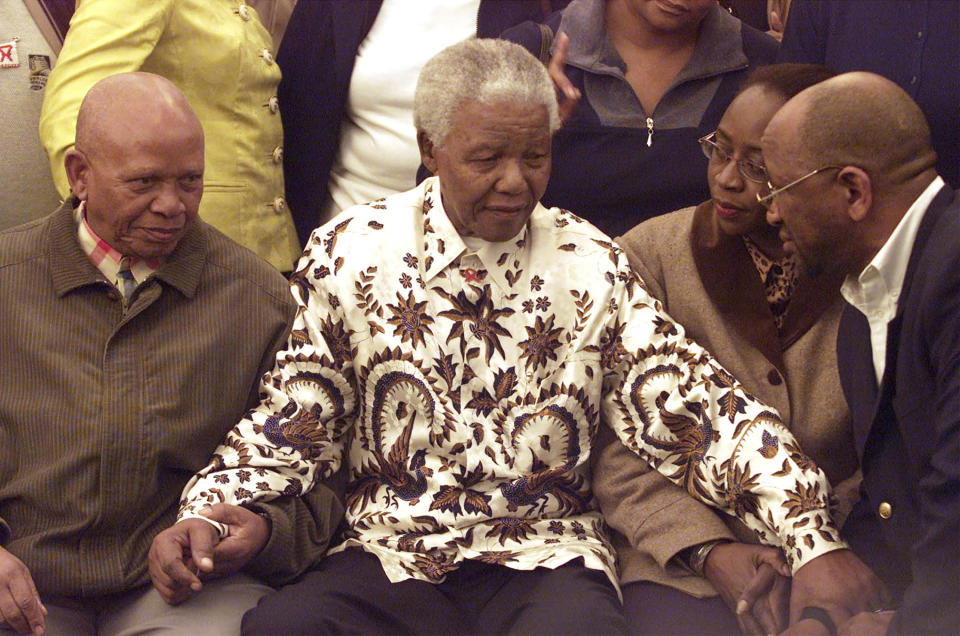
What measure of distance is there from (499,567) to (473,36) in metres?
1.64

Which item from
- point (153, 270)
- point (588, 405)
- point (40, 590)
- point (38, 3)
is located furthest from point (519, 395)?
point (38, 3)

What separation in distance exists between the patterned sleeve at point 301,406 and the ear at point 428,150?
0.34 m

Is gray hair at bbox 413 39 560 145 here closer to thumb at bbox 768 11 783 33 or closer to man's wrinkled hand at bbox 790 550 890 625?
man's wrinkled hand at bbox 790 550 890 625

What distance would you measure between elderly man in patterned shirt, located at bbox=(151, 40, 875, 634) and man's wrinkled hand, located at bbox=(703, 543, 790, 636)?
7cm

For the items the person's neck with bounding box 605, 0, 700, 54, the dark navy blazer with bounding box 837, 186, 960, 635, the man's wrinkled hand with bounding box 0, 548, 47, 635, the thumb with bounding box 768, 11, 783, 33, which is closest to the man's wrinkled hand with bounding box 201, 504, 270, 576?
the man's wrinkled hand with bounding box 0, 548, 47, 635

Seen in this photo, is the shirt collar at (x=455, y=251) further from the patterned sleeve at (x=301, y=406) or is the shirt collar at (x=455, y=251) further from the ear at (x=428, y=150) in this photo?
the patterned sleeve at (x=301, y=406)

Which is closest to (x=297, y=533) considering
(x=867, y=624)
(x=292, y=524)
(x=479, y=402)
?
(x=292, y=524)

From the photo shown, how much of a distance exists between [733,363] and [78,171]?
1.58 meters

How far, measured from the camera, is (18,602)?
2580 mm

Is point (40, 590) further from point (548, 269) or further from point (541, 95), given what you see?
point (541, 95)

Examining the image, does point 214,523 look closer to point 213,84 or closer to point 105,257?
point 105,257

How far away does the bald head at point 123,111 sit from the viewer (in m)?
2.79

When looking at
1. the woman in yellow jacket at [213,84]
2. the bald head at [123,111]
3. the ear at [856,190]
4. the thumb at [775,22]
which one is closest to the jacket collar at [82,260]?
the bald head at [123,111]

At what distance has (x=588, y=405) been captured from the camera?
2.93 meters
